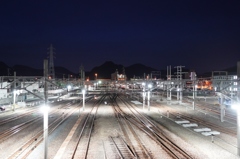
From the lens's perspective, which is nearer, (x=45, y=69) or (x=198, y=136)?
(x=45, y=69)

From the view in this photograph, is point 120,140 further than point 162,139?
No

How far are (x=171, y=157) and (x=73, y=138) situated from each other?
27.6 ft

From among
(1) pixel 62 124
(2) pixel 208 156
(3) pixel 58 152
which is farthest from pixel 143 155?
(1) pixel 62 124

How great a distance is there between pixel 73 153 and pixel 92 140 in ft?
11.1

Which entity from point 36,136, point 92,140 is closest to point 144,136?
point 92,140

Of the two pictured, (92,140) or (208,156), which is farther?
(92,140)

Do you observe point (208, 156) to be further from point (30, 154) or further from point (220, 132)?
point (30, 154)

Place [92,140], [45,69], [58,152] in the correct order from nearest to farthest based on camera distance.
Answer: [45,69], [58,152], [92,140]

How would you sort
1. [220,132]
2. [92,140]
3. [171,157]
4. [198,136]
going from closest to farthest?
1. [171,157]
2. [92,140]
3. [198,136]
4. [220,132]

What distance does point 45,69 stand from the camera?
41.5 ft

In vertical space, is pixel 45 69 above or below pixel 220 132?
above

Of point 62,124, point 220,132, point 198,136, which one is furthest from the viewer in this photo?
point 62,124

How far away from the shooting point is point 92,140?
18.6 metres

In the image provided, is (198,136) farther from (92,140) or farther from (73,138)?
(73,138)
